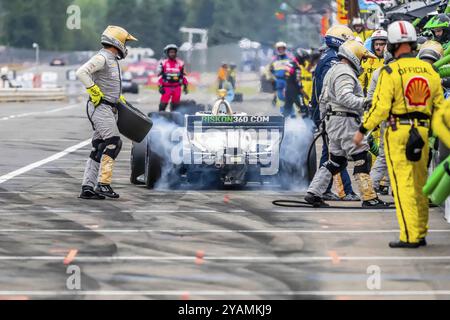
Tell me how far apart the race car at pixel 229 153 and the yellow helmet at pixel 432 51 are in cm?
197

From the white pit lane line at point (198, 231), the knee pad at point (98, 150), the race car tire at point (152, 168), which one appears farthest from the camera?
the race car tire at point (152, 168)

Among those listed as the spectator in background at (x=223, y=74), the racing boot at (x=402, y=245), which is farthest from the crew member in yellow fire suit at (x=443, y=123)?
the spectator in background at (x=223, y=74)

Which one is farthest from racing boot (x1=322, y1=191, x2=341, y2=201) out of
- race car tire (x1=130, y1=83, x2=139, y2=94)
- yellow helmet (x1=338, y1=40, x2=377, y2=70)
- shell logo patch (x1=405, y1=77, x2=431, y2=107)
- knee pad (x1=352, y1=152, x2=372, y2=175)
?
race car tire (x1=130, y1=83, x2=139, y2=94)

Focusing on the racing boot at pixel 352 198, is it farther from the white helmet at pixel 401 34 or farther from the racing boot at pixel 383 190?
the white helmet at pixel 401 34

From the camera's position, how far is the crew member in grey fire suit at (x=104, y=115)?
15273 mm

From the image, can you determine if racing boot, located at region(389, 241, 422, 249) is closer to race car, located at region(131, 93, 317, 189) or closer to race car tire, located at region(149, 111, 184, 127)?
race car, located at region(131, 93, 317, 189)

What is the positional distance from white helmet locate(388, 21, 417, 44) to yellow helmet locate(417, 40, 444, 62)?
2.70 m

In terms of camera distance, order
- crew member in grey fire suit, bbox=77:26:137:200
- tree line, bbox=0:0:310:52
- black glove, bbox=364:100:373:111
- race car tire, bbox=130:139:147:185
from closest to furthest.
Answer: black glove, bbox=364:100:373:111 → crew member in grey fire suit, bbox=77:26:137:200 → race car tire, bbox=130:139:147:185 → tree line, bbox=0:0:310:52

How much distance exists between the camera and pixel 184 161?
16.3m

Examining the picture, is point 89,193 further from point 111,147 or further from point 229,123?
point 229,123

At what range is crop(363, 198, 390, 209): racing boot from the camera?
14.3 m

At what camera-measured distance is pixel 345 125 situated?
14344 millimetres

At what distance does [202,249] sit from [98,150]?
4.51 meters

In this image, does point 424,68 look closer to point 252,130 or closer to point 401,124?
point 401,124
